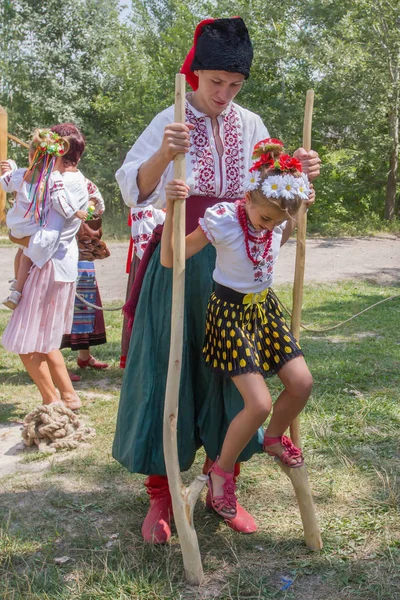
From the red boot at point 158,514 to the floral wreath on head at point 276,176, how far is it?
1.27 metres

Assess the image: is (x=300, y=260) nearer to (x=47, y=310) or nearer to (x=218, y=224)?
(x=218, y=224)

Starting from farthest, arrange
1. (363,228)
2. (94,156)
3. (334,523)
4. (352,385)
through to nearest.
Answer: (94,156) < (363,228) < (352,385) < (334,523)

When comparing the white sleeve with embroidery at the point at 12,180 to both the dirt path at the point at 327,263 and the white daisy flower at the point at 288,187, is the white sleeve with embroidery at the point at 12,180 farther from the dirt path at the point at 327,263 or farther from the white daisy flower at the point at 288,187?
the dirt path at the point at 327,263

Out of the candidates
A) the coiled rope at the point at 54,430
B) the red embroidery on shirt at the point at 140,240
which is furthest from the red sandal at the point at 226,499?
the red embroidery on shirt at the point at 140,240

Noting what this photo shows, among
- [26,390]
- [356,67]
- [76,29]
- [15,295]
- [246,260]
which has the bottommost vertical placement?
[26,390]

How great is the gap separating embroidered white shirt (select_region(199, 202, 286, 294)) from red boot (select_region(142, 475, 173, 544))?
90 centimetres

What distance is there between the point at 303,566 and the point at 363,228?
13905 millimetres

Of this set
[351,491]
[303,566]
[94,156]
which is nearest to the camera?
[303,566]

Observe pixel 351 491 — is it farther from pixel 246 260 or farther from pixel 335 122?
pixel 335 122

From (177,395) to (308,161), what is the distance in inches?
41.4

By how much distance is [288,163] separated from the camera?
2484 millimetres

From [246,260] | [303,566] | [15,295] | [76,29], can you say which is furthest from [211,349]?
[76,29]

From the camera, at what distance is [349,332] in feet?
22.8

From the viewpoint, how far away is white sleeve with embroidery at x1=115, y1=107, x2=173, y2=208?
264cm
